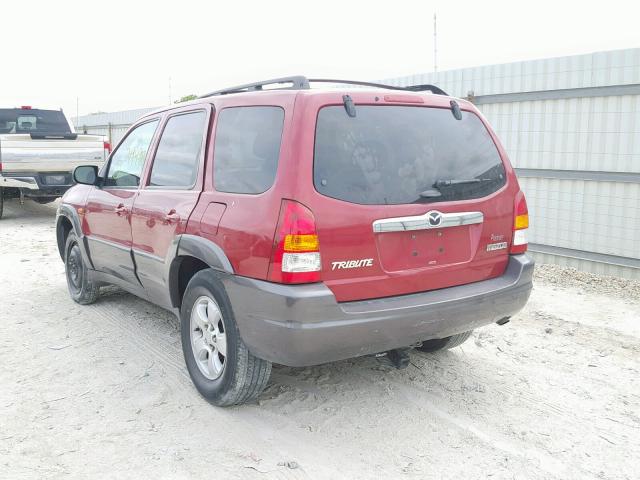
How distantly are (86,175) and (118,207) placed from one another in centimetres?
66

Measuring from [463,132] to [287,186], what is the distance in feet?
4.14

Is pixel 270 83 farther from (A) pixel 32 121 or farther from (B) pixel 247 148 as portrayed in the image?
(A) pixel 32 121

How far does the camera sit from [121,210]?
15.1 ft

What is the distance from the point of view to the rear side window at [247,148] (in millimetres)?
3115

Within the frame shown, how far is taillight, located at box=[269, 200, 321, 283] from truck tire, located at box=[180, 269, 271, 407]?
0.54 m

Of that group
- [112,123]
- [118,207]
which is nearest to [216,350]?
[118,207]

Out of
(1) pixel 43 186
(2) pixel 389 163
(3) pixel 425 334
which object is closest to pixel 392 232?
(2) pixel 389 163

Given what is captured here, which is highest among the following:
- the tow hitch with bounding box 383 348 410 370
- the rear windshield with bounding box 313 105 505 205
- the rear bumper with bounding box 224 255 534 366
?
the rear windshield with bounding box 313 105 505 205

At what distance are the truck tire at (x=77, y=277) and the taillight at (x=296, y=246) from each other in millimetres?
3311

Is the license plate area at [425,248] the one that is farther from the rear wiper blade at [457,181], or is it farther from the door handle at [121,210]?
the door handle at [121,210]

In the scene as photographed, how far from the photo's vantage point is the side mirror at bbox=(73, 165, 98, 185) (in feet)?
16.5

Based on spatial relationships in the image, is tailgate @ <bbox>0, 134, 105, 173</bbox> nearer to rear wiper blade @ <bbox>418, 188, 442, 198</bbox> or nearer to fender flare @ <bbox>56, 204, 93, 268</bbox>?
fender flare @ <bbox>56, 204, 93, 268</bbox>

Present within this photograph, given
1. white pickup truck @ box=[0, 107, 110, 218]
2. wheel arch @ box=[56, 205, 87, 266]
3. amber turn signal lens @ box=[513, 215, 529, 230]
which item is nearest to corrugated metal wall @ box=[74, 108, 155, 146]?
white pickup truck @ box=[0, 107, 110, 218]

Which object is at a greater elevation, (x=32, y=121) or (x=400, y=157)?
(x=32, y=121)
